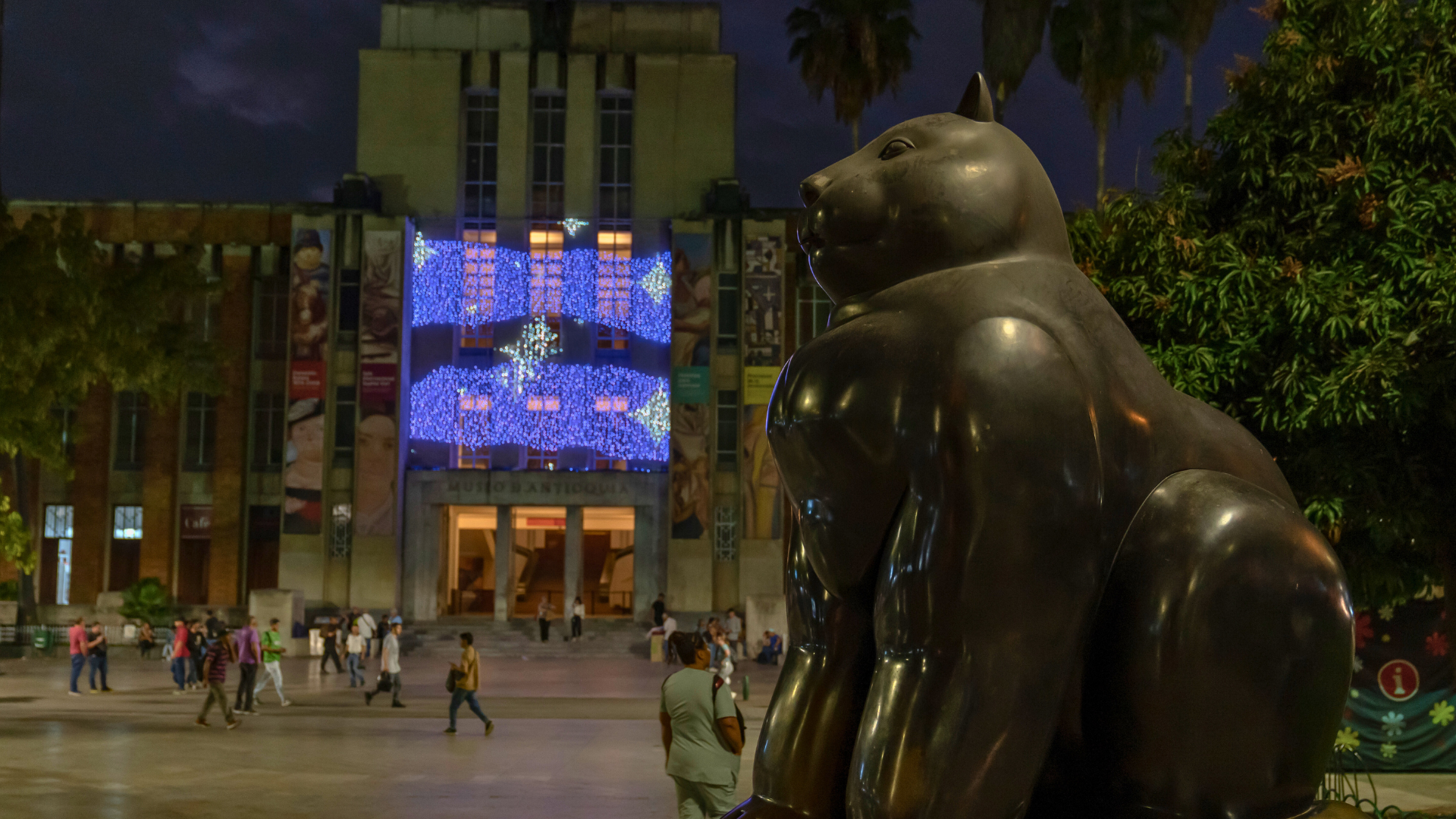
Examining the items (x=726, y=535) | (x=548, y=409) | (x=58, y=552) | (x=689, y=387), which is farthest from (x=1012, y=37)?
(x=58, y=552)

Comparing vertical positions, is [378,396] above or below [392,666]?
above

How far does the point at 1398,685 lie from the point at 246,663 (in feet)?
45.5

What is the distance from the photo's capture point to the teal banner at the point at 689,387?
34.8 m

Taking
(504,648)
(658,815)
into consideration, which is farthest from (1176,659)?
(504,648)

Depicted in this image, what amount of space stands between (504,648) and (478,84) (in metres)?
16.6

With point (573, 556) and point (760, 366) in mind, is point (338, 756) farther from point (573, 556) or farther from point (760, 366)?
point (760, 366)

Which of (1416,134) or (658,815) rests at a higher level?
(1416,134)

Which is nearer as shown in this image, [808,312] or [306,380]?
[306,380]

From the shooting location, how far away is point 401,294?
35.1m

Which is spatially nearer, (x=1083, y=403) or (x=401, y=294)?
(x=1083, y=403)

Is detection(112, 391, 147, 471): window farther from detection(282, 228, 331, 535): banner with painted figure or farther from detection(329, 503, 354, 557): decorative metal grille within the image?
detection(329, 503, 354, 557): decorative metal grille

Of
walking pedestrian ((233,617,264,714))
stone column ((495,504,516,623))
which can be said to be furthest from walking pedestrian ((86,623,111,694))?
stone column ((495,504,516,623))

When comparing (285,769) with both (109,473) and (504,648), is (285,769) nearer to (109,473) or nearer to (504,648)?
(504,648)

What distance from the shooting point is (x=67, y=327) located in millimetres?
16953
